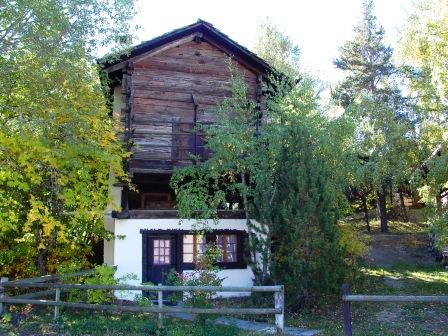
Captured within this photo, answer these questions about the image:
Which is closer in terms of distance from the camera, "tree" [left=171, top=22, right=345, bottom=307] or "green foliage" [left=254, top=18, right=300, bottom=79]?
"tree" [left=171, top=22, right=345, bottom=307]

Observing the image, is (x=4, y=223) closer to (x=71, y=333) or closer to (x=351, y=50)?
(x=71, y=333)

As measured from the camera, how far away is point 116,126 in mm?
14109

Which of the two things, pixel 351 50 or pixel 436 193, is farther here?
pixel 351 50

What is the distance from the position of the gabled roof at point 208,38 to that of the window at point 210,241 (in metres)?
5.75

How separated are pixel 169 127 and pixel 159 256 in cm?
404

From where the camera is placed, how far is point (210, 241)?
15062 millimetres

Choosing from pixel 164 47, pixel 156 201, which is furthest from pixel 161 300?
pixel 156 201

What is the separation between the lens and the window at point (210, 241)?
583 inches

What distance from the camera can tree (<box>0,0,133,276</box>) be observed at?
10352 mm

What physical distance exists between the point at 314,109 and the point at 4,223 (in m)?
8.28

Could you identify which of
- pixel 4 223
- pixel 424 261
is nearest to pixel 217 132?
pixel 4 223

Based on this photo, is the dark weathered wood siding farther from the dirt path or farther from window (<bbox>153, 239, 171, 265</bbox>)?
the dirt path

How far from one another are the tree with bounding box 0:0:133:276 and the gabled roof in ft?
9.40

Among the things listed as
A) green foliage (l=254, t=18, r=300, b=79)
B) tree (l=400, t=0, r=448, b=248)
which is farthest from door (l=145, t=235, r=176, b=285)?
green foliage (l=254, t=18, r=300, b=79)
